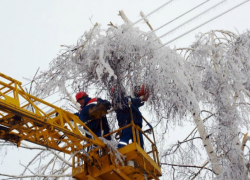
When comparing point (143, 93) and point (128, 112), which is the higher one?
point (143, 93)

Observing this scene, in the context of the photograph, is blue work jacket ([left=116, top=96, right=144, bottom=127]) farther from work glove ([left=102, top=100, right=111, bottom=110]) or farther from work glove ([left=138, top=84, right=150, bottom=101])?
work glove ([left=102, top=100, right=111, bottom=110])

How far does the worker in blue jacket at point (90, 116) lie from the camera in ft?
27.4

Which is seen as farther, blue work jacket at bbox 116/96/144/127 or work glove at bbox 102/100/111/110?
blue work jacket at bbox 116/96/144/127

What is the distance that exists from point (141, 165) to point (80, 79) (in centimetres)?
255

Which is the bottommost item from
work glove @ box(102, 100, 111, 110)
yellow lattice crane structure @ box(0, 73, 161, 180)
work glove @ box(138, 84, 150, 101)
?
yellow lattice crane structure @ box(0, 73, 161, 180)

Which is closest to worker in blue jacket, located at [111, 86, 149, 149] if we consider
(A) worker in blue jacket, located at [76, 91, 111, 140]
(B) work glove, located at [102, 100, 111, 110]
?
(B) work glove, located at [102, 100, 111, 110]

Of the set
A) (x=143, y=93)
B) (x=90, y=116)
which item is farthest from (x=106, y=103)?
(x=143, y=93)

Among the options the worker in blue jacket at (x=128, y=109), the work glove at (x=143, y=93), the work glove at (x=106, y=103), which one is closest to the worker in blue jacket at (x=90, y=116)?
the work glove at (x=106, y=103)

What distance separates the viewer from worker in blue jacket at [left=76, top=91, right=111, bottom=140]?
27.4 ft

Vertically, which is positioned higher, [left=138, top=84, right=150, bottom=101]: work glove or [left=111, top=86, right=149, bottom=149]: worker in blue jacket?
[left=138, top=84, right=150, bottom=101]: work glove

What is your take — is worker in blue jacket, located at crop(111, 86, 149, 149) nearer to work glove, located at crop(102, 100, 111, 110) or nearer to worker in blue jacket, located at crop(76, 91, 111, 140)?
work glove, located at crop(102, 100, 111, 110)

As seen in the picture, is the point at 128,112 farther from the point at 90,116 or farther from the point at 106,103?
the point at 90,116

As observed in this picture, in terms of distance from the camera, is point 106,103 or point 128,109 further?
point 128,109

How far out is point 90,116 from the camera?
855 cm
